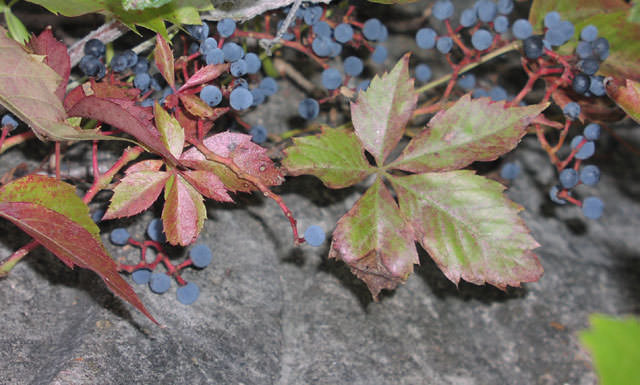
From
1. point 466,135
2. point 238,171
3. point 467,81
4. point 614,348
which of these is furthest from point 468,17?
point 614,348

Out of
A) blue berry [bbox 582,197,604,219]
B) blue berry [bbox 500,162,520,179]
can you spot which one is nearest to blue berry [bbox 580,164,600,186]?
blue berry [bbox 582,197,604,219]

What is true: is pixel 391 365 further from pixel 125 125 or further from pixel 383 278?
pixel 125 125

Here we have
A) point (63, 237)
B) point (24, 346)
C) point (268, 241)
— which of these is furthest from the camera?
point (268, 241)

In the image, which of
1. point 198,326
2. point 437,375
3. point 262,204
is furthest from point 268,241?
point 437,375

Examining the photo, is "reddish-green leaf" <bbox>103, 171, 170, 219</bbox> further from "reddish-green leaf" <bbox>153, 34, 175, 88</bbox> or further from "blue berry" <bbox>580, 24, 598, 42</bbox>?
"blue berry" <bbox>580, 24, 598, 42</bbox>

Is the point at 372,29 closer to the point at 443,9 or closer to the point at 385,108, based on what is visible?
the point at 443,9
